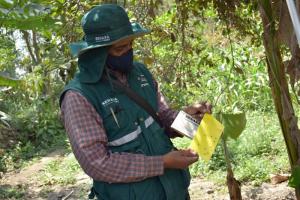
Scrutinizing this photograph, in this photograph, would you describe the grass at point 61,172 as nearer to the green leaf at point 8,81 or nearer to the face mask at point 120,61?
the green leaf at point 8,81

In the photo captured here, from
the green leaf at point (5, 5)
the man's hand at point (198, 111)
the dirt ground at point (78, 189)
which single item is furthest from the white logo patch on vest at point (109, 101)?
the dirt ground at point (78, 189)

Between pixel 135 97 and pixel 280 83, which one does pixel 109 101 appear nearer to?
pixel 135 97

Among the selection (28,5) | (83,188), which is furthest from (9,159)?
(28,5)

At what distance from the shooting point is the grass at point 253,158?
4637mm

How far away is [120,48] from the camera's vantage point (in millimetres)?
1985

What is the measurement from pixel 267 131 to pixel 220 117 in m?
2.95

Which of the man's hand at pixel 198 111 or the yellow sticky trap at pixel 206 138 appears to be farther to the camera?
the man's hand at pixel 198 111

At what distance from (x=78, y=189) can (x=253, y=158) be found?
6.77 feet

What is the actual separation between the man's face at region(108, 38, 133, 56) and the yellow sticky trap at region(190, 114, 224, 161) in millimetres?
444

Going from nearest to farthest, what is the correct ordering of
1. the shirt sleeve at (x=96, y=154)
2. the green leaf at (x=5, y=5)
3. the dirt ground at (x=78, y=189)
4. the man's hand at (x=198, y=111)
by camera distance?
1. the shirt sleeve at (x=96, y=154)
2. the man's hand at (x=198, y=111)
3. the green leaf at (x=5, y=5)
4. the dirt ground at (x=78, y=189)

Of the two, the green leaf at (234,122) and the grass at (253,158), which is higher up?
the green leaf at (234,122)

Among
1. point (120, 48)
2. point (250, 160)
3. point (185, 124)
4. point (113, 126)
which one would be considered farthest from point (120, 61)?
point (250, 160)

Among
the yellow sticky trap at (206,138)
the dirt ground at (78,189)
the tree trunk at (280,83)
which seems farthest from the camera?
the dirt ground at (78,189)

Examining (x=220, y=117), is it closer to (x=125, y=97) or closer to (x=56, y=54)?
(x=125, y=97)
